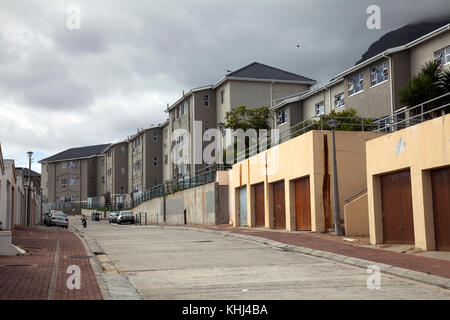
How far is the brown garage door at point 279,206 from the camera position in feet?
88.0

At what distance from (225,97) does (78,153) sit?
182 ft

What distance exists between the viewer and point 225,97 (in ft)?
167

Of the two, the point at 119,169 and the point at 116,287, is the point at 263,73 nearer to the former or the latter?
the point at 119,169

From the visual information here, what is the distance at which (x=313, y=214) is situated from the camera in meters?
23.3

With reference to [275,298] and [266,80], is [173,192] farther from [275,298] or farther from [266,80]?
[275,298]

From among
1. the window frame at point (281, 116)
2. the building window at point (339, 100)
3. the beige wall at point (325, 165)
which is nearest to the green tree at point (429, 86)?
the beige wall at point (325, 165)

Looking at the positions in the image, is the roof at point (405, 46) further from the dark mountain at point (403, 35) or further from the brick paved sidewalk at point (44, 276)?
the dark mountain at point (403, 35)

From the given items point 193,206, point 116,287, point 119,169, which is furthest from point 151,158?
point 116,287

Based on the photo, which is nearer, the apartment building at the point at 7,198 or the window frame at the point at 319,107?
the apartment building at the point at 7,198

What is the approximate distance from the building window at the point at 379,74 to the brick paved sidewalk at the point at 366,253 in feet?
46.1

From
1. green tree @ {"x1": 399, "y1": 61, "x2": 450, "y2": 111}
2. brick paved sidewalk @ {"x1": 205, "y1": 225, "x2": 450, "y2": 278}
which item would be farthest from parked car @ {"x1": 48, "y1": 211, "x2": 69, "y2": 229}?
green tree @ {"x1": 399, "y1": 61, "x2": 450, "y2": 111}

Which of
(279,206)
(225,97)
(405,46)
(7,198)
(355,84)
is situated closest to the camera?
(279,206)

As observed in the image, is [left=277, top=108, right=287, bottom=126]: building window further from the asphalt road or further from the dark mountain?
the dark mountain
